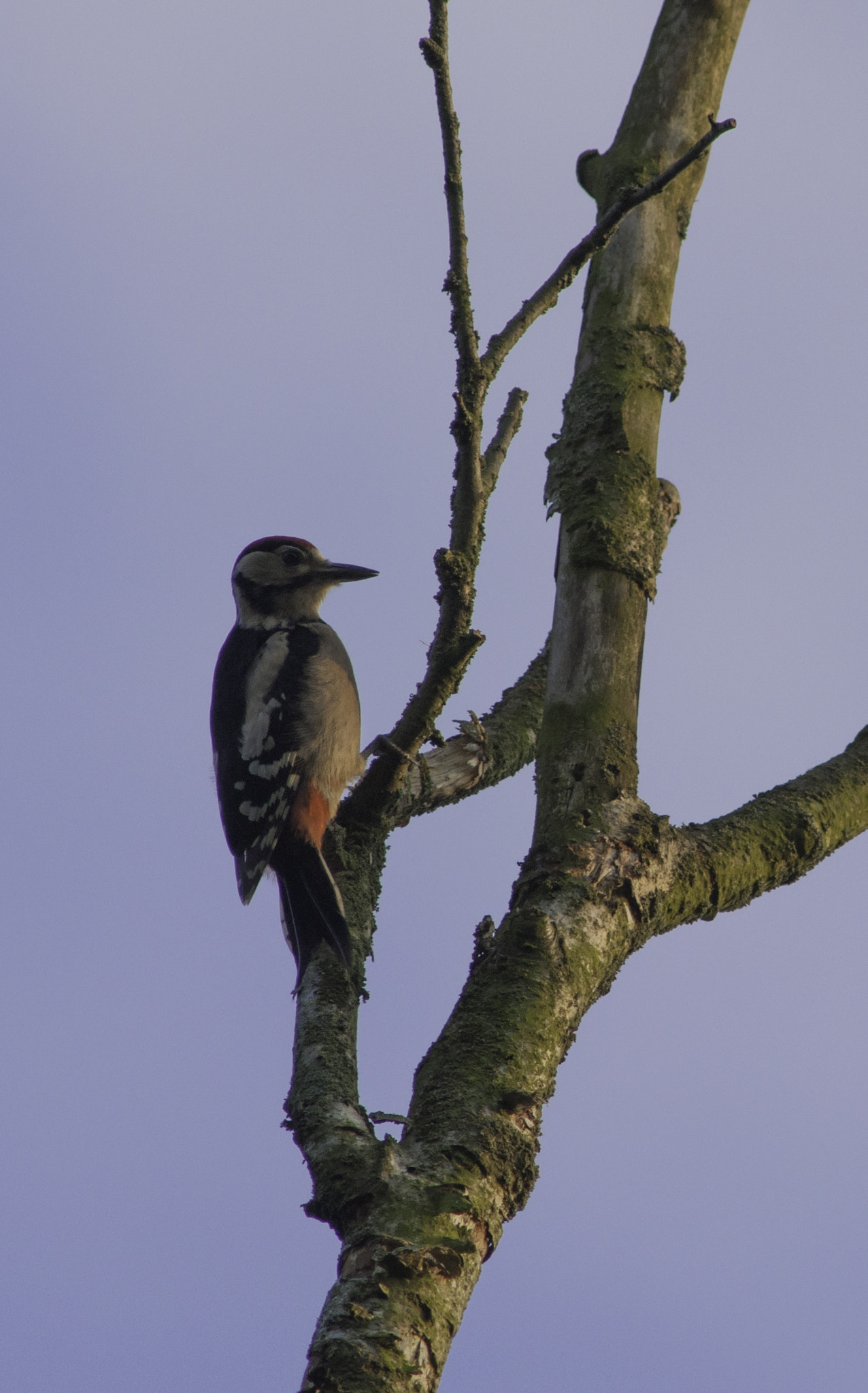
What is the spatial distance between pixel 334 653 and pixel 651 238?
2683 millimetres

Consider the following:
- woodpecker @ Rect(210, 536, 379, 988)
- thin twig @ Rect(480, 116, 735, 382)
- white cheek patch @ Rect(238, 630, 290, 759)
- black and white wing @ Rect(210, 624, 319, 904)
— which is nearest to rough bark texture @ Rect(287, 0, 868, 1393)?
thin twig @ Rect(480, 116, 735, 382)

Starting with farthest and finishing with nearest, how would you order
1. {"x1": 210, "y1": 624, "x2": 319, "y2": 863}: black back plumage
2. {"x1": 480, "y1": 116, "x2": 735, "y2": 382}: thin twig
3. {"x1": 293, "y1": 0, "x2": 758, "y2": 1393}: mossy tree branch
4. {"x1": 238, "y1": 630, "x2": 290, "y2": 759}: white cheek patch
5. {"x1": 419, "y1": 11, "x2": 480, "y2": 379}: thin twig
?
1. {"x1": 238, "y1": 630, "x2": 290, "y2": 759}: white cheek patch
2. {"x1": 210, "y1": 624, "x2": 319, "y2": 863}: black back plumage
3. {"x1": 480, "y1": 116, "x2": 735, "y2": 382}: thin twig
4. {"x1": 419, "y1": 11, "x2": 480, "y2": 379}: thin twig
5. {"x1": 293, "y1": 0, "x2": 758, "y2": 1393}: mossy tree branch

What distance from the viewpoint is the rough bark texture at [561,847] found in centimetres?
168

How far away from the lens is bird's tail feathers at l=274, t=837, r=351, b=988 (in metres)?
3.17

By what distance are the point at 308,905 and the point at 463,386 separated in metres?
1.75

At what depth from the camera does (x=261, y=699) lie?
200 inches

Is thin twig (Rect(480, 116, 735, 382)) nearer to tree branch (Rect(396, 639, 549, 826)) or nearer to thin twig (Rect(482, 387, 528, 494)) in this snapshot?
thin twig (Rect(482, 387, 528, 494))

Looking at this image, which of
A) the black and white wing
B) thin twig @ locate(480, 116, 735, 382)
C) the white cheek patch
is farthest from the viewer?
the white cheek patch

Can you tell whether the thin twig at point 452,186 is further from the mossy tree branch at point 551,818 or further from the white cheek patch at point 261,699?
the white cheek patch at point 261,699

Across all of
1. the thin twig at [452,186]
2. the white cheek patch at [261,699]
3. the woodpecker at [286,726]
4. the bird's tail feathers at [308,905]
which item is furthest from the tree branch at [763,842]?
the white cheek patch at [261,699]

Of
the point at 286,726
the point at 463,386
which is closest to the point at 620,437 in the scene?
the point at 463,386

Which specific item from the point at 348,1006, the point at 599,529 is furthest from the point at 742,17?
the point at 348,1006

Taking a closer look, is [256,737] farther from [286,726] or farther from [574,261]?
[574,261]

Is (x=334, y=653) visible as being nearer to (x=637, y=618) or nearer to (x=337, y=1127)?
(x=637, y=618)
